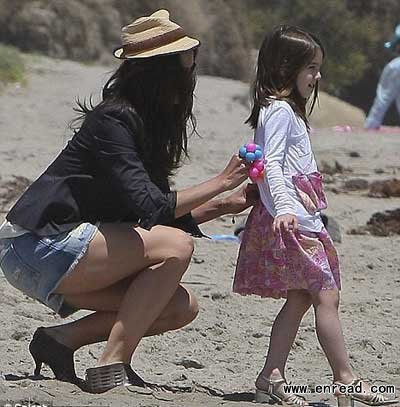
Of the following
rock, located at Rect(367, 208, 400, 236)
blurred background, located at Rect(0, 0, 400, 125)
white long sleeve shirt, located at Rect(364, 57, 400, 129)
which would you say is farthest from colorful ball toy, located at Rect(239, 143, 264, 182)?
white long sleeve shirt, located at Rect(364, 57, 400, 129)

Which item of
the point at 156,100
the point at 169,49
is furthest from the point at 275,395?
the point at 169,49

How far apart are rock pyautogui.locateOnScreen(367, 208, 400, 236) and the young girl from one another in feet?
13.1

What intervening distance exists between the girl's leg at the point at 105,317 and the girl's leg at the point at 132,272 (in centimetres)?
8

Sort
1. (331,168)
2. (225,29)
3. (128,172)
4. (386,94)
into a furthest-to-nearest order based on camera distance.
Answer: (225,29)
(386,94)
(331,168)
(128,172)

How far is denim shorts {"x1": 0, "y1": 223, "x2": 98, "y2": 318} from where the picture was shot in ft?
14.2

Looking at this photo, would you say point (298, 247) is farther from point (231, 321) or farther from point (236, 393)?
point (231, 321)

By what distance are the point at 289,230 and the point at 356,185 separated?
628cm

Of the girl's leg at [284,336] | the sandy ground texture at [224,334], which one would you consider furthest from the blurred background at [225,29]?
the girl's leg at [284,336]

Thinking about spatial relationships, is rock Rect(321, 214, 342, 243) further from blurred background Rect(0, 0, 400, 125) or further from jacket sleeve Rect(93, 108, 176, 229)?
blurred background Rect(0, 0, 400, 125)

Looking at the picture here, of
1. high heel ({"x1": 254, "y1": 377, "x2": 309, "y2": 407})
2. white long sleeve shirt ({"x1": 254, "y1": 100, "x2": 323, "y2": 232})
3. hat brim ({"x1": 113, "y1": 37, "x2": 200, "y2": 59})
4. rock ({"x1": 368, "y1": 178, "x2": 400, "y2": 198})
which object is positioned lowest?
rock ({"x1": 368, "y1": 178, "x2": 400, "y2": 198})

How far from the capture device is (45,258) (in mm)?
4352

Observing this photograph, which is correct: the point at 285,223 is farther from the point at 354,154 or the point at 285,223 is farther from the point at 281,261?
the point at 354,154

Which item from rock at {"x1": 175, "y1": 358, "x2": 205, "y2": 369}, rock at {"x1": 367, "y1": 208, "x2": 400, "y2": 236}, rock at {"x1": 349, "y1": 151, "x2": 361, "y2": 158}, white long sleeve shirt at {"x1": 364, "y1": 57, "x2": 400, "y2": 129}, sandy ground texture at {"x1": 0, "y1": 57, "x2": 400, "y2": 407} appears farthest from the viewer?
white long sleeve shirt at {"x1": 364, "y1": 57, "x2": 400, "y2": 129}

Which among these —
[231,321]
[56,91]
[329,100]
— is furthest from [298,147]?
[329,100]
